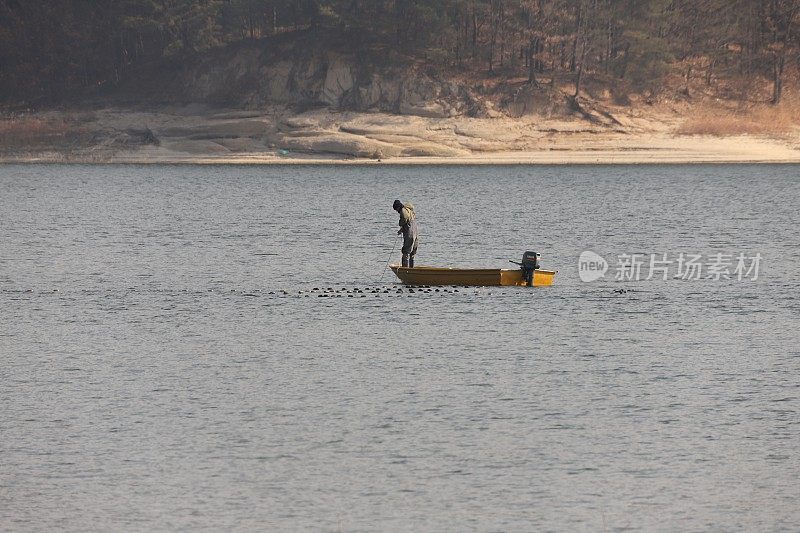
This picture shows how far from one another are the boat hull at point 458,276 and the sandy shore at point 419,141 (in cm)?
6515

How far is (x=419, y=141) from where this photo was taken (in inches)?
4245

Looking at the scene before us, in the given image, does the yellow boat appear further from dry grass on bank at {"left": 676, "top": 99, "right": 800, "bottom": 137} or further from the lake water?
dry grass on bank at {"left": 676, "top": 99, "right": 800, "bottom": 137}

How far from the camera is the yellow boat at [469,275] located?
40.5 m

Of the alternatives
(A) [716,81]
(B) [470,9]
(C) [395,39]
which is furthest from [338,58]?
(A) [716,81]

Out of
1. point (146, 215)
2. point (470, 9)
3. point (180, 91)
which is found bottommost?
point (146, 215)

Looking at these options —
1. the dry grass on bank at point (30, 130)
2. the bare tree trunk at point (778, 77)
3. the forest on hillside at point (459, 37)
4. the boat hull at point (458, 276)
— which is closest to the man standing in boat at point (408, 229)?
the boat hull at point (458, 276)

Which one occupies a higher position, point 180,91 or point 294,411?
point 180,91

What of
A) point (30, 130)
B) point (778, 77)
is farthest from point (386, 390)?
point (30, 130)

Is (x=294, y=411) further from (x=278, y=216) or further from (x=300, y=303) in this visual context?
(x=278, y=216)

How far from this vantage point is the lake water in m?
19.8

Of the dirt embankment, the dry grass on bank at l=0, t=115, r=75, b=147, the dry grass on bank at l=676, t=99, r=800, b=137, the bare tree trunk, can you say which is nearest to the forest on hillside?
the bare tree trunk

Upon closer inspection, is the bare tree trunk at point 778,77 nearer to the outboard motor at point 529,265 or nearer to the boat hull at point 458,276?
the outboard motor at point 529,265

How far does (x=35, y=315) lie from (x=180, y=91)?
82581 millimetres

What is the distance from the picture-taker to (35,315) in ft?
122
